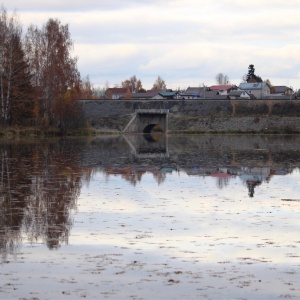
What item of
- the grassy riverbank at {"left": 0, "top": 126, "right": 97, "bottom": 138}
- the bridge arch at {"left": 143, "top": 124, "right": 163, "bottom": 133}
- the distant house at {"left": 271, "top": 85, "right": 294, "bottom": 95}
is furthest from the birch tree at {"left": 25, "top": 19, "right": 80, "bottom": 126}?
the distant house at {"left": 271, "top": 85, "right": 294, "bottom": 95}

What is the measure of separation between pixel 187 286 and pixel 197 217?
6.79 m

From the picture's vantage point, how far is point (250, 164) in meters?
35.7

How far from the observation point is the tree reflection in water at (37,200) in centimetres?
1475

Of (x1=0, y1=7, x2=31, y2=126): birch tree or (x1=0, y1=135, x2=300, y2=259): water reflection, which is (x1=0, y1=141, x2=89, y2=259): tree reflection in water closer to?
(x1=0, y1=135, x2=300, y2=259): water reflection

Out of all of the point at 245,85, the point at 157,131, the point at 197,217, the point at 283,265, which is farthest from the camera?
the point at 245,85

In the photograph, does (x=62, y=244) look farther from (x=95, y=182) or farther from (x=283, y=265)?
(x=95, y=182)

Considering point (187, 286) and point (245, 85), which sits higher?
point (245, 85)

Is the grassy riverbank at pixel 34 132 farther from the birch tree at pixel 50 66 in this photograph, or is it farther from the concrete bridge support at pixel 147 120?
the concrete bridge support at pixel 147 120

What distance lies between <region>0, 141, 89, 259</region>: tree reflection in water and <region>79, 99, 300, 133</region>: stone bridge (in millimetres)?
62274

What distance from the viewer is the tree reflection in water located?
581 inches

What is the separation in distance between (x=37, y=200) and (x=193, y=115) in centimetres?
8143

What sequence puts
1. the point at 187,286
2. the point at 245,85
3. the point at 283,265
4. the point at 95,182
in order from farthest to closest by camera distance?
the point at 245,85
the point at 95,182
the point at 283,265
the point at 187,286

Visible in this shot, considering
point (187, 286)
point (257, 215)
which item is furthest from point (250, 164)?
point (187, 286)

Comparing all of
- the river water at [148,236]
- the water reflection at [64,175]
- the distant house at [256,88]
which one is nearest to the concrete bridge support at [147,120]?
the distant house at [256,88]
